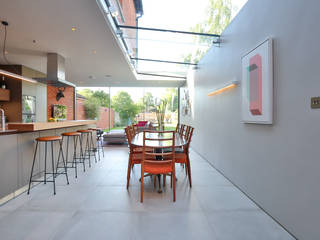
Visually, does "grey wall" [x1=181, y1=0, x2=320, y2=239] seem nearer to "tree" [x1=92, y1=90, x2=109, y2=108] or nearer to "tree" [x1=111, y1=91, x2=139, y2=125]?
"tree" [x1=111, y1=91, x2=139, y2=125]

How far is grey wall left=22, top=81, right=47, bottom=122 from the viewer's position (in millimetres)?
5875

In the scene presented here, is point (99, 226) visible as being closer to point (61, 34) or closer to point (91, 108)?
point (61, 34)

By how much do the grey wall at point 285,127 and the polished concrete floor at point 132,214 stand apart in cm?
28

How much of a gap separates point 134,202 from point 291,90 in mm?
2332

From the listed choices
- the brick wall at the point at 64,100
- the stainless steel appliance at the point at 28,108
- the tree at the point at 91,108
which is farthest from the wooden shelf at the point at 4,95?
the tree at the point at 91,108

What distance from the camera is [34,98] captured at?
6195mm

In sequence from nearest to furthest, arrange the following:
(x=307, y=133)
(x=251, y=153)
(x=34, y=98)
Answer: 1. (x=307, y=133)
2. (x=251, y=153)
3. (x=34, y=98)

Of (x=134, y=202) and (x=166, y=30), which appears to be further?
(x=166, y=30)

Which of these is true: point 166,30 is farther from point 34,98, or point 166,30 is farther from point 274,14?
point 34,98

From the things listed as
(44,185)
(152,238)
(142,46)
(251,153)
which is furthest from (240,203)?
(142,46)

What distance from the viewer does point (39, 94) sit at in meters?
6.44

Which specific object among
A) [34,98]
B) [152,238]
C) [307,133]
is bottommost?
[152,238]

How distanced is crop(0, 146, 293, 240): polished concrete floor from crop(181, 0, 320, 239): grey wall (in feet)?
0.91

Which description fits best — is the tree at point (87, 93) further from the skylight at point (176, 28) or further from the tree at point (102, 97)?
the skylight at point (176, 28)
